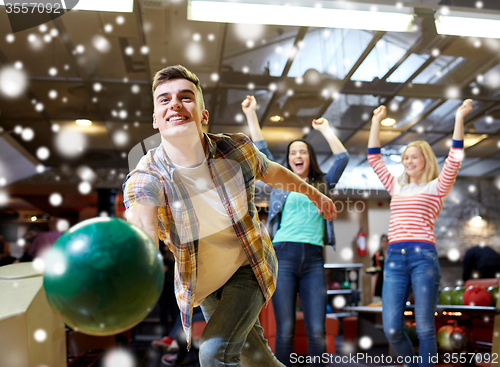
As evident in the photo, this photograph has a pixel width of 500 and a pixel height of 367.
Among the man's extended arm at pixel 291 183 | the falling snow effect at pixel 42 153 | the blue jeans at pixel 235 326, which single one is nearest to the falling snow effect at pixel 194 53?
the man's extended arm at pixel 291 183

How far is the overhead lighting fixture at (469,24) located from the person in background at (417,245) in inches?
55.3

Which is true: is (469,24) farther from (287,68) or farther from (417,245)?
(417,245)

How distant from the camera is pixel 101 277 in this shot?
724 mm

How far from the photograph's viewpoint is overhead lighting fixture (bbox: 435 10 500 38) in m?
3.24

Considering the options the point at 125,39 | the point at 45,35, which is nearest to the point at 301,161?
the point at 125,39

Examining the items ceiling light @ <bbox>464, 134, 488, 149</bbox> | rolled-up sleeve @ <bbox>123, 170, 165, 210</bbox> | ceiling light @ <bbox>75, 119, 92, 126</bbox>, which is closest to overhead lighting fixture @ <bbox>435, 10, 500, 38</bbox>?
rolled-up sleeve @ <bbox>123, 170, 165, 210</bbox>

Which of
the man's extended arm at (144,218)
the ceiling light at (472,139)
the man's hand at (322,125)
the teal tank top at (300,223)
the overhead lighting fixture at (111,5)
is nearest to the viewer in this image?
the man's extended arm at (144,218)

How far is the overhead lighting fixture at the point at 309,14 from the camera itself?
2936 mm

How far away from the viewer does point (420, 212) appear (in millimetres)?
2229

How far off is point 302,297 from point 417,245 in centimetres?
69

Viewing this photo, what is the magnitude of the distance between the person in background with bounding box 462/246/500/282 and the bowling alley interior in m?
0.02

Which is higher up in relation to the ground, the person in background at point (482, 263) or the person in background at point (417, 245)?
the person in background at point (417, 245)

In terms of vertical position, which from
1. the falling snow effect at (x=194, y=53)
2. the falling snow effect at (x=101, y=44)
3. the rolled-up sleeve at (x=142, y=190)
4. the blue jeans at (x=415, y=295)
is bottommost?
the blue jeans at (x=415, y=295)

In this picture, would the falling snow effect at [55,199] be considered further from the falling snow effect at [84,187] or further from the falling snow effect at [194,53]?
the falling snow effect at [194,53]
